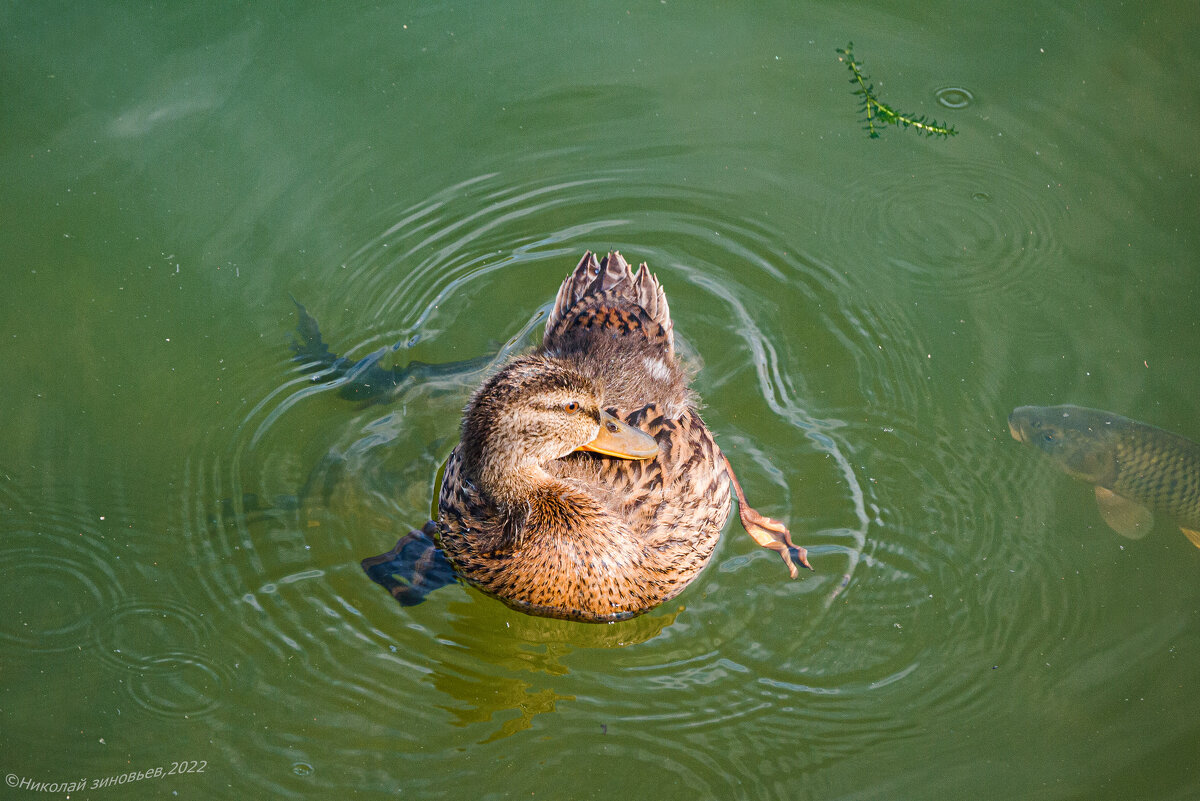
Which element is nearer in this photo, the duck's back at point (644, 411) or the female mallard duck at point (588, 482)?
the female mallard duck at point (588, 482)

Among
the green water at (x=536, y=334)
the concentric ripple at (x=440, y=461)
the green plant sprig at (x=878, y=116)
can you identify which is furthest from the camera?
the green plant sprig at (x=878, y=116)

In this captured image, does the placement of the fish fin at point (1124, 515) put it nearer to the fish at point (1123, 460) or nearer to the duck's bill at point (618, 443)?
the fish at point (1123, 460)

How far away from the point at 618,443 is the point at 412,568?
120 centimetres

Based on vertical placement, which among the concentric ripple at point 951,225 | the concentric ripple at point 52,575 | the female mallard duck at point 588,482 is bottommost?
the concentric ripple at point 52,575

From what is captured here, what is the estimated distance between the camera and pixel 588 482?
4.33 metres

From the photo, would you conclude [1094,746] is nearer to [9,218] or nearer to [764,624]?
[764,624]

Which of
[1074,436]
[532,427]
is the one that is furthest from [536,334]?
[1074,436]

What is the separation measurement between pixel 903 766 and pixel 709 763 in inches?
31.3

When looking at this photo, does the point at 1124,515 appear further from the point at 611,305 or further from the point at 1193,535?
the point at 611,305

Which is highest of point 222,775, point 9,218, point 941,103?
point 941,103

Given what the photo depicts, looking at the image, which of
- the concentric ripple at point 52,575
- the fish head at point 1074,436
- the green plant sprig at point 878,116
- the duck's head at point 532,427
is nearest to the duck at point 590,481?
the duck's head at point 532,427

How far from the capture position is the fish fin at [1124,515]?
16.0 feet

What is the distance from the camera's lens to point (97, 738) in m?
4.03

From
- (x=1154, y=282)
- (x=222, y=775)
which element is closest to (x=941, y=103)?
(x=1154, y=282)
